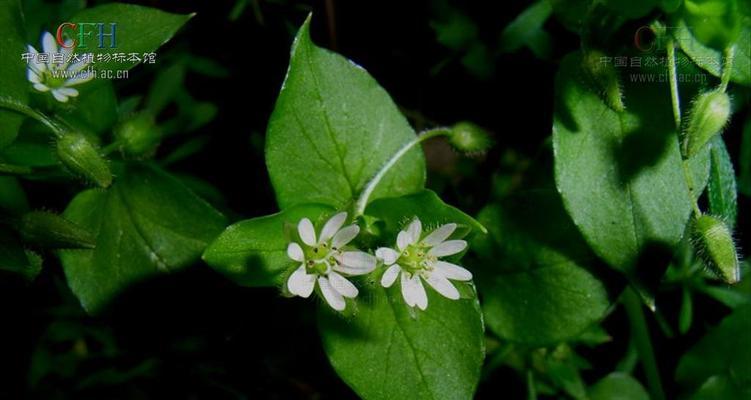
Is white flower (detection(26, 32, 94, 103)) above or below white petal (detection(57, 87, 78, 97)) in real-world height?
above

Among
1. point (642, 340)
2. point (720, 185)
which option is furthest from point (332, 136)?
point (642, 340)

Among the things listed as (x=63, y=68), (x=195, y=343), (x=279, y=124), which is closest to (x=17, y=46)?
(x=63, y=68)

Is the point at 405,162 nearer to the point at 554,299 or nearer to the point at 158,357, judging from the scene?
the point at 554,299

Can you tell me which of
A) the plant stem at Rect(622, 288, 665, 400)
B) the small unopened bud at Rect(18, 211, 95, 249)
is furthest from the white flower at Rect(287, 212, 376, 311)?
the plant stem at Rect(622, 288, 665, 400)

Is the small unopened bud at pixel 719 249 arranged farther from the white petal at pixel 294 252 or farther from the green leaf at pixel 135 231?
the green leaf at pixel 135 231

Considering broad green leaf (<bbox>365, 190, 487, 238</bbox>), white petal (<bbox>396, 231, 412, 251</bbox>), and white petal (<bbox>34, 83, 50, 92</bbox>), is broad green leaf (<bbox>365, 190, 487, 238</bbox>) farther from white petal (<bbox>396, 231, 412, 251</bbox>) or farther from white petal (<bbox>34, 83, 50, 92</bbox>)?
white petal (<bbox>34, 83, 50, 92</bbox>)

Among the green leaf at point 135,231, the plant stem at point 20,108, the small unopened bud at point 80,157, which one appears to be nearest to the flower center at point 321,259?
the green leaf at point 135,231
